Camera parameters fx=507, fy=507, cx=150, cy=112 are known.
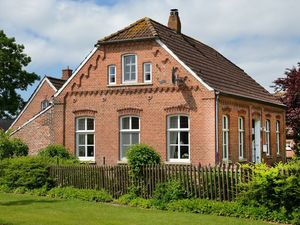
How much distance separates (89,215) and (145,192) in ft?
12.5

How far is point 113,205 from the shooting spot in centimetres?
1759

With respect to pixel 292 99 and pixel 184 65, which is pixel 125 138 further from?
pixel 292 99

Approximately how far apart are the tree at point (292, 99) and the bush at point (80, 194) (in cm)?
1942

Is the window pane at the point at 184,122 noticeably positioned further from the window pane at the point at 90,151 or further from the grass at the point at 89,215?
the grass at the point at 89,215

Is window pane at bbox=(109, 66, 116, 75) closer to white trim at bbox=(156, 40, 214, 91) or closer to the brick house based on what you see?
the brick house

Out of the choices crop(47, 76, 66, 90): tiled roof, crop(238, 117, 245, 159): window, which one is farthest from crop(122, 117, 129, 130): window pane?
crop(47, 76, 66, 90): tiled roof

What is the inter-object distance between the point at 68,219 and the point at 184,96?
38.8ft

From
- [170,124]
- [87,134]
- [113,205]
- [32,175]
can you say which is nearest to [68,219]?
[113,205]

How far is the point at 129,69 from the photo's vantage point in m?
26.5

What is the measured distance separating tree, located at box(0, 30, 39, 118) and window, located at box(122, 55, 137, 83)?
2941 centimetres

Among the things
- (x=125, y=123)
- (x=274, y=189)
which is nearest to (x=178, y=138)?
(x=125, y=123)

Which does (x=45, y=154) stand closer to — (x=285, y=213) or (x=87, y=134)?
(x=87, y=134)

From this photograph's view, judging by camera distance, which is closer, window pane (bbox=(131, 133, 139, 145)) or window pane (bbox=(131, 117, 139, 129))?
window pane (bbox=(131, 133, 139, 145))

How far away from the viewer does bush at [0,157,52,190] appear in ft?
69.4
